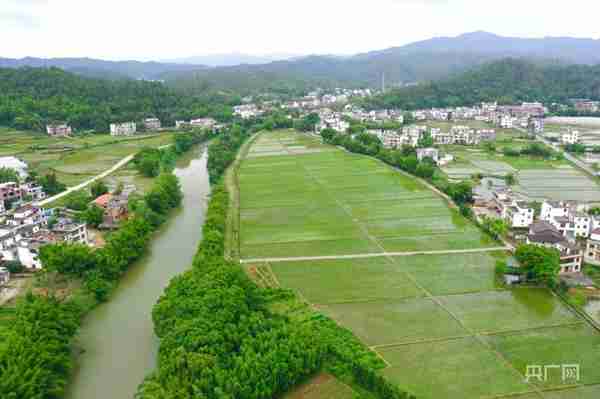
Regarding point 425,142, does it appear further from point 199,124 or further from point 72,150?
point 72,150

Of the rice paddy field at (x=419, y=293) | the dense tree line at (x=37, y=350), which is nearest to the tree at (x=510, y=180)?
the rice paddy field at (x=419, y=293)

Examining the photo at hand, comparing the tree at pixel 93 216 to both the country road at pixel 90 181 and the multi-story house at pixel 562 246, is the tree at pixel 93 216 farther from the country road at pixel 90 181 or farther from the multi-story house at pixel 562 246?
the multi-story house at pixel 562 246

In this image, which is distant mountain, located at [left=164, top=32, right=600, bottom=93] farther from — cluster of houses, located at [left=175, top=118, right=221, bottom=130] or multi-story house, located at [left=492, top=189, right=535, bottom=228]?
multi-story house, located at [left=492, top=189, right=535, bottom=228]

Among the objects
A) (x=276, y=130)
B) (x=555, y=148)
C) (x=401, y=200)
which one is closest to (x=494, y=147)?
(x=555, y=148)

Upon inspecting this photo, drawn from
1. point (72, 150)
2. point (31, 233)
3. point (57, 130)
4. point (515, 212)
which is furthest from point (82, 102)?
point (515, 212)

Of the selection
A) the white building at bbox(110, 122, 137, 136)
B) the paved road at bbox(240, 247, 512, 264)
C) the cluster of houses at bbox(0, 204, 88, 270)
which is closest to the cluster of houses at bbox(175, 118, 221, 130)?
the white building at bbox(110, 122, 137, 136)

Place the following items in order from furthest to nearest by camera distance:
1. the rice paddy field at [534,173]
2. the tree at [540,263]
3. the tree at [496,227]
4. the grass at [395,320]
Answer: the rice paddy field at [534,173], the tree at [496,227], the tree at [540,263], the grass at [395,320]
